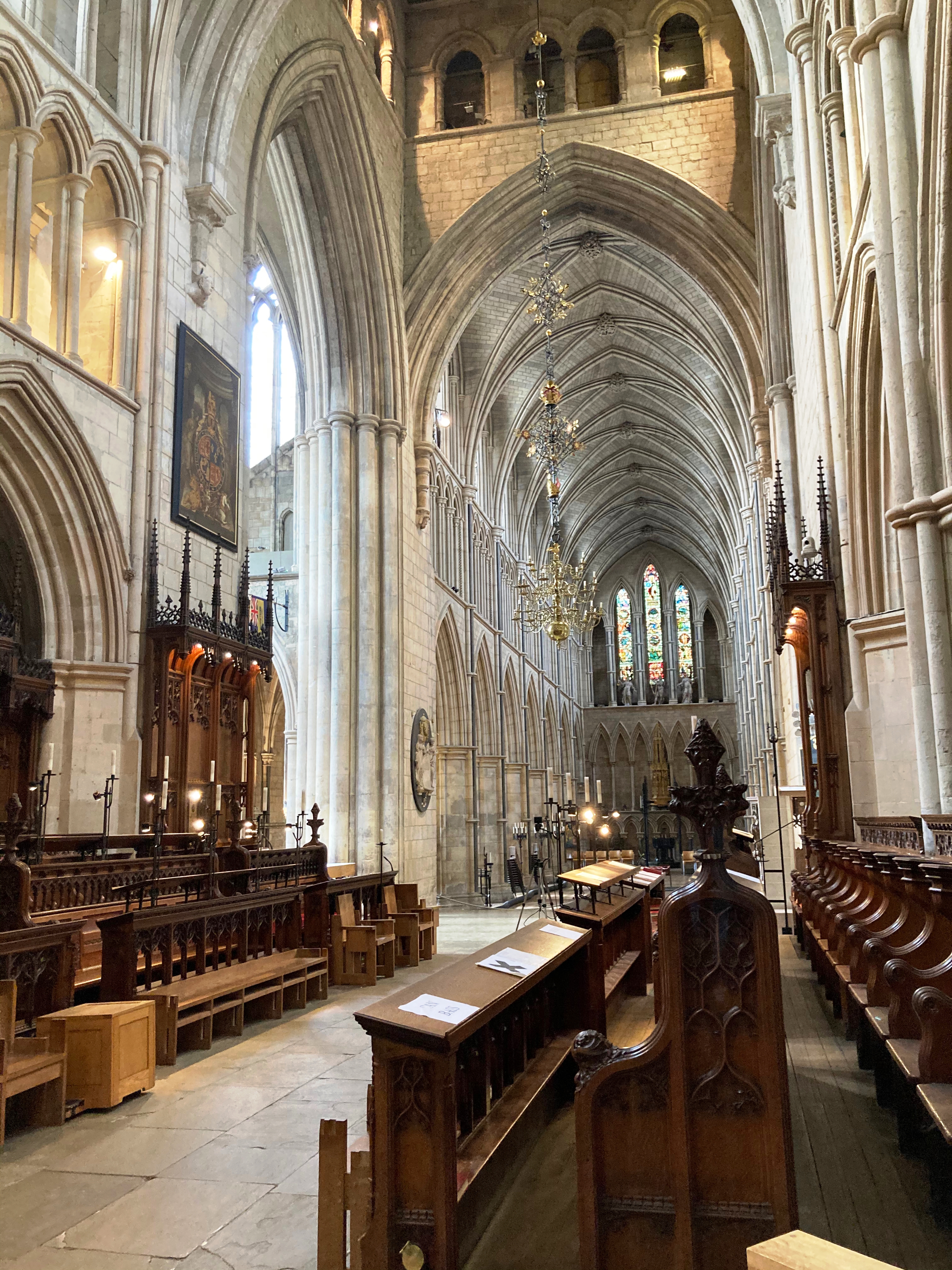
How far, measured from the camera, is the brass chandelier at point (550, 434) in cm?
1358

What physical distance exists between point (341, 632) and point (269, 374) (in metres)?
6.38

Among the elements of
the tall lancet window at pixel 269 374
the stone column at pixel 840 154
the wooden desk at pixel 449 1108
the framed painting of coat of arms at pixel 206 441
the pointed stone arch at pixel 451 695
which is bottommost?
the wooden desk at pixel 449 1108

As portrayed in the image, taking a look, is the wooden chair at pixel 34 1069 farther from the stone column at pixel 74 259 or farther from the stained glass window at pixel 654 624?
the stained glass window at pixel 654 624

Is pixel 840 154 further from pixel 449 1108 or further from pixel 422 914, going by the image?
pixel 449 1108

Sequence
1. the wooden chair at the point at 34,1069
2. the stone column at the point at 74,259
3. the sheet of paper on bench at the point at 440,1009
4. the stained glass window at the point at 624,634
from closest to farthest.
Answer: the sheet of paper on bench at the point at 440,1009 < the wooden chair at the point at 34,1069 < the stone column at the point at 74,259 < the stained glass window at the point at 624,634

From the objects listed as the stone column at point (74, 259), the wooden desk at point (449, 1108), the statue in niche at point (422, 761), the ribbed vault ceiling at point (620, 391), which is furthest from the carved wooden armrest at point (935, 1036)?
the ribbed vault ceiling at point (620, 391)

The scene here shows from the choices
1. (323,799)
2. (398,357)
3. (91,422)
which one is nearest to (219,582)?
(91,422)

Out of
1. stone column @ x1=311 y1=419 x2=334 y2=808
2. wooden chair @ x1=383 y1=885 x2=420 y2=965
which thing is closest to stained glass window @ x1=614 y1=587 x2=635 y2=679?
stone column @ x1=311 y1=419 x2=334 y2=808

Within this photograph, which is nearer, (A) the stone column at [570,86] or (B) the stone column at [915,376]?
(B) the stone column at [915,376]

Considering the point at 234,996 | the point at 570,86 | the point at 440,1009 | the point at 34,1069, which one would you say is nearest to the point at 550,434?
the point at 570,86

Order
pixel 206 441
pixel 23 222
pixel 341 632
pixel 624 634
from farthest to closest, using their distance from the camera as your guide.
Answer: pixel 624 634 → pixel 341 632 → pixel 206 441 → pixel 23 222

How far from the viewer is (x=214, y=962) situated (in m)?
6.48

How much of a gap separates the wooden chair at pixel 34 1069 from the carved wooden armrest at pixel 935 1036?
3314mm

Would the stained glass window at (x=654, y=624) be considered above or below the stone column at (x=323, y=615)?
above
